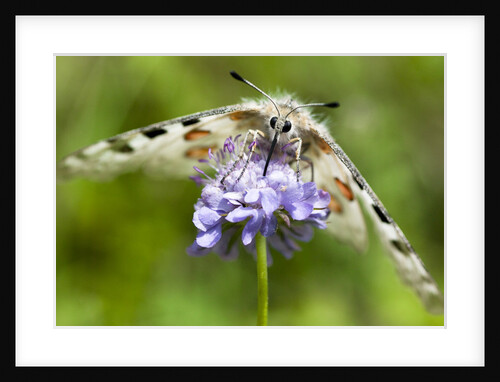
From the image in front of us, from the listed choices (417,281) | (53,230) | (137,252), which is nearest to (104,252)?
(137,252)

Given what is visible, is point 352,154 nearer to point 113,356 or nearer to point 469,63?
point 469,63

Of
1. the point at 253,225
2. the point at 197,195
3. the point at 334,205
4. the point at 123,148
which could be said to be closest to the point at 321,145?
the point at 334,205

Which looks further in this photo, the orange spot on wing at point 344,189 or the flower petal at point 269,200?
the orange spot on wing at point 344,189

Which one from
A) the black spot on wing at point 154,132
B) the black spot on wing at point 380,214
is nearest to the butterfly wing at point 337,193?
the black spot on wing at point 380,214

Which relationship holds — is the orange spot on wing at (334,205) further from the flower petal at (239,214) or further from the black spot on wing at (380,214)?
the flower petal at (239,214)

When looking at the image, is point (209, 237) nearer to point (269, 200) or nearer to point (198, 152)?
point (269, 200)
